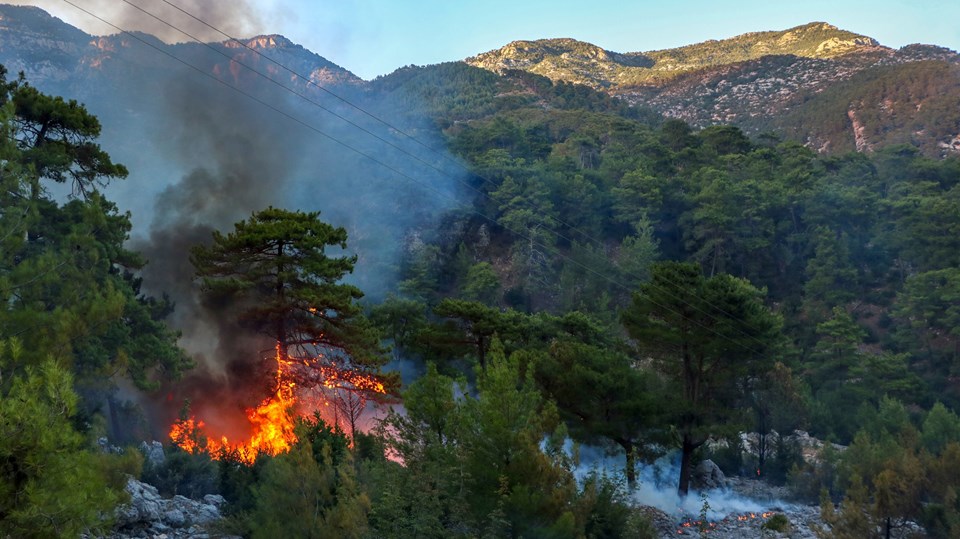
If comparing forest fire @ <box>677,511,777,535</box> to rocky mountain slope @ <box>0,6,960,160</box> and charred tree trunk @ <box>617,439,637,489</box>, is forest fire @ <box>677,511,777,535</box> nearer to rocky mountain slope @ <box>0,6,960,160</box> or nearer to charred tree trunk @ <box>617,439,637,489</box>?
charred tree trunk @ <box>617,439,637,489</box>

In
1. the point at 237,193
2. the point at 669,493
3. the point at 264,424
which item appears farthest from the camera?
the point at 237,193

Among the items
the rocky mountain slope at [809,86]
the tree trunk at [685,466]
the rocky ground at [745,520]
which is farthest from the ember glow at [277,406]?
the rocky mountain slope at [809,86]

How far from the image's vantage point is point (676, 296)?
28609mm

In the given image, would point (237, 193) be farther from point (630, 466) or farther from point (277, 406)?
point (630, 466)

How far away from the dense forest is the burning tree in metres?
0.12

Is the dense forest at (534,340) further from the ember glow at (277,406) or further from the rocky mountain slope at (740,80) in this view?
the rocky mountain slope at (740,80)

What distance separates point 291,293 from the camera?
26.3m

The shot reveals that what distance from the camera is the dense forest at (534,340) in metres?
12.7

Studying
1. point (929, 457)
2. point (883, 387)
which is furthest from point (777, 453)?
point (929, 457)

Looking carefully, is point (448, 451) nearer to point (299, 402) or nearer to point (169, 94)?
point (299, 402)

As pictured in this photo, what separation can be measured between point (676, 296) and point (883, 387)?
18.6m

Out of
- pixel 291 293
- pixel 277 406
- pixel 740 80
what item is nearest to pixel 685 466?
pixel 277 406

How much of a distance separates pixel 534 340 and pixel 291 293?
34.5 feet

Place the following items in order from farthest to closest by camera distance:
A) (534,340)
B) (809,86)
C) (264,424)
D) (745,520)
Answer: (809,86)
(534,340)
(264,424)
(745,520)
